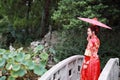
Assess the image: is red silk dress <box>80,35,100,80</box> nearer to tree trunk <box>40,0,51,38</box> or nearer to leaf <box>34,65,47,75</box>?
leaf <box>34,65,47,75</box>

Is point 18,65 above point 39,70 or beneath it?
above

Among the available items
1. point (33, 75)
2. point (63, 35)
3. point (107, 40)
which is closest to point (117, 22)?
point (107, 40)

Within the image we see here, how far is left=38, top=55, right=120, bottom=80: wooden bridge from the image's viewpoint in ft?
13.2

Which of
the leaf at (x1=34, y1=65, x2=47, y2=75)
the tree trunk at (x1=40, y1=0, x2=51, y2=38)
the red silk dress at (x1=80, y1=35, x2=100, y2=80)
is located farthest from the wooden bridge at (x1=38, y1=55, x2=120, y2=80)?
the tree trunk at (x1=40, y1=0, x2=51, y2=38)

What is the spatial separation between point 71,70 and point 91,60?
0.46m

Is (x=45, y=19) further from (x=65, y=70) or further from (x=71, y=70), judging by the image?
(x=65, y=70)

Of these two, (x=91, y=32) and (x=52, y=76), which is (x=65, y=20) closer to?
(x=91, y=32)

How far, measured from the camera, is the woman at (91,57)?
17.2ft

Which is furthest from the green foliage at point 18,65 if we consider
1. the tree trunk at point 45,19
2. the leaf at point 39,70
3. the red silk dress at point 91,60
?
the tree trunk at point 45,19

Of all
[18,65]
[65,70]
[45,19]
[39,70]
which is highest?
[65,70]

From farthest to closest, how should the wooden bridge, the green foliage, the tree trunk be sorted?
1. the tree trunk
2. the green foliage
3. the wooden bridge

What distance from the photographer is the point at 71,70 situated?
18.3 ft

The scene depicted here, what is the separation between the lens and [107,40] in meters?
8.73

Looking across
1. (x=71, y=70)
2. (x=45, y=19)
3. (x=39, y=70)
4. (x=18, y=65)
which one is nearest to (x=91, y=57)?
(x=71, y=70)
